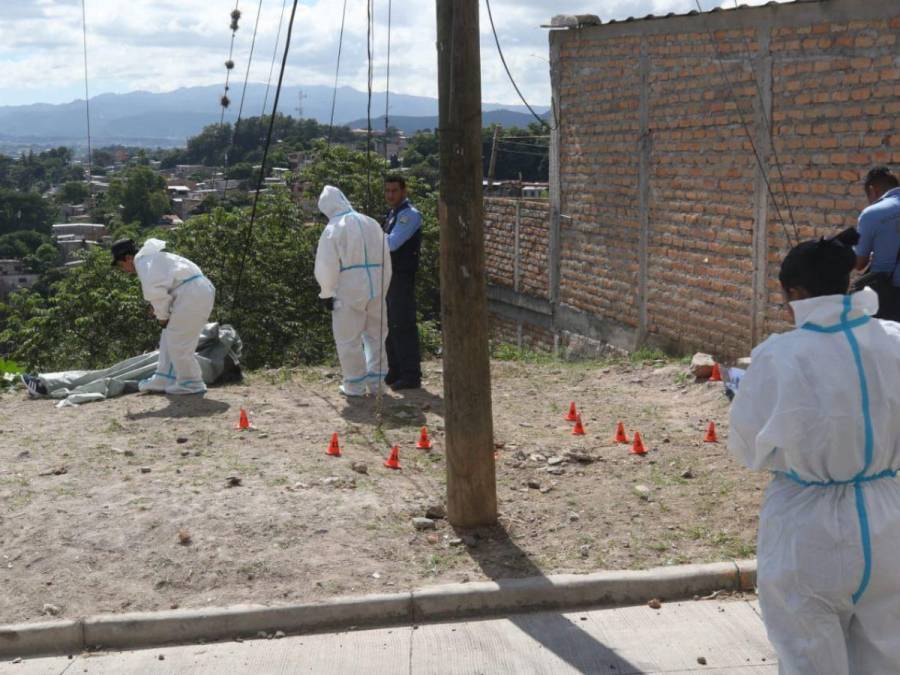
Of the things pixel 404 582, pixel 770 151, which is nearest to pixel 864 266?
pixel 770 151

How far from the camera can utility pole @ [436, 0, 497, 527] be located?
5.73 meters

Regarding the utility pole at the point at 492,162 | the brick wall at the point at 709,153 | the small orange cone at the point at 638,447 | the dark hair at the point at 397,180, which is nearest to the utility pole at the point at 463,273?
the small orange cone at the point at 638,447

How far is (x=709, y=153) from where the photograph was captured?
11.4 metres

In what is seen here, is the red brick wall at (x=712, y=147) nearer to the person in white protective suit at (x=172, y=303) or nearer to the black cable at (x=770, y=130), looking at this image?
→ the black cable at (x=770, y=130)

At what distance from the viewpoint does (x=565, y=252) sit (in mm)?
14680

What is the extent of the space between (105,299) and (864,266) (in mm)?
17410

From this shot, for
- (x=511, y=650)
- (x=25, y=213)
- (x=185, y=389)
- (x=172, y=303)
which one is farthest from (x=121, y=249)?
(x=25, y=213)

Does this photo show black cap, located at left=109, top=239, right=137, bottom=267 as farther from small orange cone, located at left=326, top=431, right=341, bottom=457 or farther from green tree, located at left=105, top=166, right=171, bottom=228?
green tree, located at left=105, top=166, right=171, bottom=228

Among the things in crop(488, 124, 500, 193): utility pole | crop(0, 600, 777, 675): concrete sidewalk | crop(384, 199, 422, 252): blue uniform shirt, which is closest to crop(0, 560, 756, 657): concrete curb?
crop(0, 600, 777, 675): concrete sidewalk

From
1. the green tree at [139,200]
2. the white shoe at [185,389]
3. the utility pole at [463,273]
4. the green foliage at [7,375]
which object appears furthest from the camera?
the green tree at [139,200]

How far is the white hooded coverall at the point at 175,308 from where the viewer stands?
966 centimetres

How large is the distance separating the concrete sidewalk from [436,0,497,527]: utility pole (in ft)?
3.25

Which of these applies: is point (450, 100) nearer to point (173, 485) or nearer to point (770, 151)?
point (173, 485)

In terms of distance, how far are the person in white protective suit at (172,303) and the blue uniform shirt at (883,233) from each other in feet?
18.6
